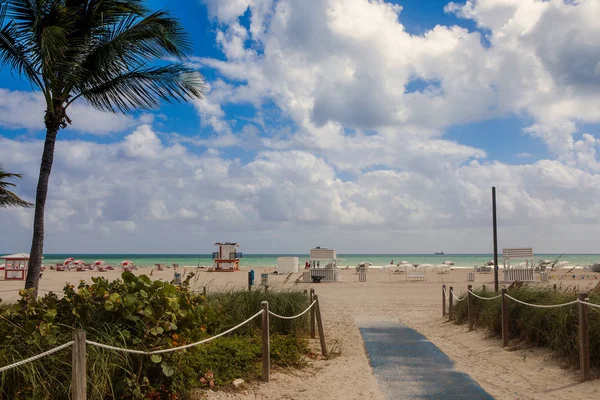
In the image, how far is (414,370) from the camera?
739 cm

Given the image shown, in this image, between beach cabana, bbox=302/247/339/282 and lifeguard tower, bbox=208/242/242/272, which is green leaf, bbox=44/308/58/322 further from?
lifeguard tower, bbox=208/242/242/272

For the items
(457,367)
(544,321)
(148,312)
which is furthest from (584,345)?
(148,312)

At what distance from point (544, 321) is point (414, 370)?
8.96 feet

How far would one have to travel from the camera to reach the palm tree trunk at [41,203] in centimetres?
806

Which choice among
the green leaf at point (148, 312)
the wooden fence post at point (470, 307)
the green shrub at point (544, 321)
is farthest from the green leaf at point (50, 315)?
the wooden fence post at point (470, 307)

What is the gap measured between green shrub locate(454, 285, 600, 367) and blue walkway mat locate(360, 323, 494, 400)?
1494 millimetres

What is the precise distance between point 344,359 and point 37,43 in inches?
278

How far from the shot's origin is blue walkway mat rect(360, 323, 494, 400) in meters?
6.16

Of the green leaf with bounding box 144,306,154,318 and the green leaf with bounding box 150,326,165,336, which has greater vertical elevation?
the green leaf with bounding box 144,306,154,318

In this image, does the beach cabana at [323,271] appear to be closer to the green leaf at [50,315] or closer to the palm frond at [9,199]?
the palm frond at [9,199]

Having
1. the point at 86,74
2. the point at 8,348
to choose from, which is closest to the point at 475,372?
the point at 8,348

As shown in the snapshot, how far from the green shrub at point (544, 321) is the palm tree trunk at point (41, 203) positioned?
7862 millimetres

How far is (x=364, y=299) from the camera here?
64.4 feet

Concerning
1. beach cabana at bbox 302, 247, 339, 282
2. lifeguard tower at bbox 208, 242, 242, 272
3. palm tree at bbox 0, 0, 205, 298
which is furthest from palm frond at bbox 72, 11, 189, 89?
lifeguard tower at bbox 208, 242, 242, 272
